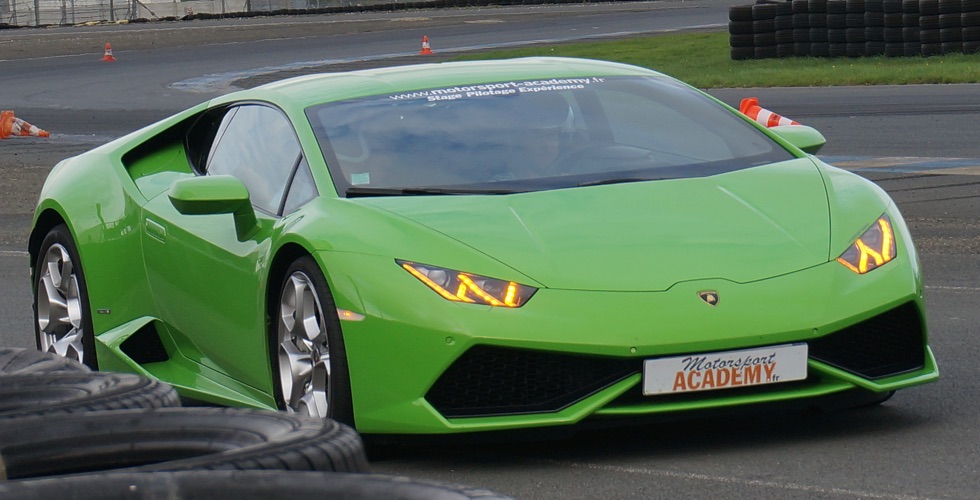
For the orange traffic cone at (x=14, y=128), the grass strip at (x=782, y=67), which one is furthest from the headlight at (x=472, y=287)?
the orange traffic cone at (x=14, y=128)

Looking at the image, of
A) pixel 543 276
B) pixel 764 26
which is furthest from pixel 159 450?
pixel 764 26

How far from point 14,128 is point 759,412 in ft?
57.8

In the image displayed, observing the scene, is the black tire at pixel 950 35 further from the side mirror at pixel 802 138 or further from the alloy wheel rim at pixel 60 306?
the alloy wheel rim at pixel 60 306

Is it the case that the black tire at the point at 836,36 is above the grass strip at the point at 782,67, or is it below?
above

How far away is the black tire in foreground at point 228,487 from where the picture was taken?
268cm

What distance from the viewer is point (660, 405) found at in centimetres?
488

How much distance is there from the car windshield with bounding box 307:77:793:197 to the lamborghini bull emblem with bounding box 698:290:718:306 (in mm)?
804

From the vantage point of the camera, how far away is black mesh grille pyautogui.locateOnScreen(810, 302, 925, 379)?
5.04 m

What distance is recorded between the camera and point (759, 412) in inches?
198

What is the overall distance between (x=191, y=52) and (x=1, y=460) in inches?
1400

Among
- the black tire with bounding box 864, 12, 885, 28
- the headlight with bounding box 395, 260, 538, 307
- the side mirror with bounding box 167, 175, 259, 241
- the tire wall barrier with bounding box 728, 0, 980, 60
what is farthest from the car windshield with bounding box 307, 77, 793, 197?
the black tire with bounding box 864, 12, 885, 28

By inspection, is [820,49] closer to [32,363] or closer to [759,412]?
A: [759,412]

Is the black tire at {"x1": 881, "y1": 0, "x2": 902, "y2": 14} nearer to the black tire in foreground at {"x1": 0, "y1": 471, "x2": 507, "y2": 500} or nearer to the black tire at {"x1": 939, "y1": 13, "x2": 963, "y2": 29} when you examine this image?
the black tire at {"x1": 939, "y1": 13, "x2": 963, "y2": 29}

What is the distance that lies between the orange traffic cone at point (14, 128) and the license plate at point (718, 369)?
1738 cm
